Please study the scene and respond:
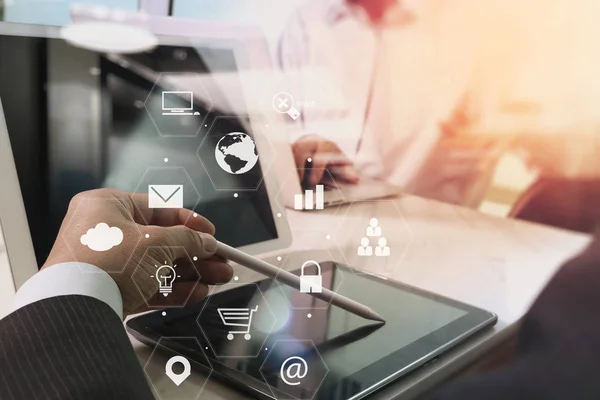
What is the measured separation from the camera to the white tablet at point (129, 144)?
0.48m

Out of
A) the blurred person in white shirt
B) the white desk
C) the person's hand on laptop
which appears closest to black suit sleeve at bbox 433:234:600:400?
the white desk

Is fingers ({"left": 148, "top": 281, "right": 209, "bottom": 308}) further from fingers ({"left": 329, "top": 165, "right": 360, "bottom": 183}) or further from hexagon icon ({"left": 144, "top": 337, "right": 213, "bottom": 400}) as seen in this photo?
fingers ({"left": 329, "top": 165, "right": 360, "bottom": 183})

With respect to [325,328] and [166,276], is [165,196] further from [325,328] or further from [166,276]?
[325,328]

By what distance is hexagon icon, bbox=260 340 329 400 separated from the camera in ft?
1.45

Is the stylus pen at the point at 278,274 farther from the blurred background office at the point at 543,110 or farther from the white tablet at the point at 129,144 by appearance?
the blurred background office at the point at 543,110

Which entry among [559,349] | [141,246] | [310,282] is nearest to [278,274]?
[310,282]

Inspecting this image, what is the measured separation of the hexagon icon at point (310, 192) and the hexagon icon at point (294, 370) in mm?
118

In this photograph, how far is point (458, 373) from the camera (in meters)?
0.46

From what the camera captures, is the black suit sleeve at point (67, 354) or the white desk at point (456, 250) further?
the white desk at point (456, 250)

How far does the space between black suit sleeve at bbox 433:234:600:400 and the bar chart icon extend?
0.69 ft

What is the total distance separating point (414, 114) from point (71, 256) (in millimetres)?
360

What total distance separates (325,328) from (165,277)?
0.54 ft

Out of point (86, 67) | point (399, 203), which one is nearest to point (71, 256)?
point (86, 67)

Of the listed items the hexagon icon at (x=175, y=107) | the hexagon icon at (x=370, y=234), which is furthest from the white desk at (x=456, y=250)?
the hexagon icon at (x=175, y=107)
